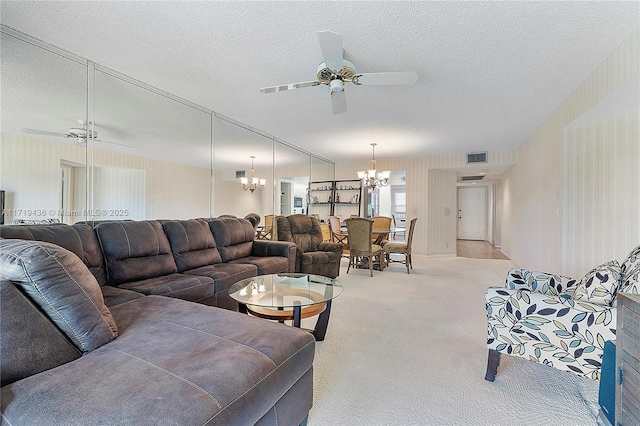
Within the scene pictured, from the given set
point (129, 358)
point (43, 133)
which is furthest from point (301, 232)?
point (129, 358)

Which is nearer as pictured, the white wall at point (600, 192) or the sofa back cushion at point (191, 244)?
the white wall at point (600, 192)

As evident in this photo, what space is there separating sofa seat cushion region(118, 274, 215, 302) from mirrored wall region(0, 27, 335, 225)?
1.11 m

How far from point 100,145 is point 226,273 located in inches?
77.8

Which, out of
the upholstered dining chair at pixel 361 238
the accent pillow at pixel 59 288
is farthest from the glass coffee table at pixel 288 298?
the upholstered dining chair at pixel 361 238

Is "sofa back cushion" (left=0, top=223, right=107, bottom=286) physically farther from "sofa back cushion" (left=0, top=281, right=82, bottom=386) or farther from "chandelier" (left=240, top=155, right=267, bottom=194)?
"chandelier" (left=240, top=155, right=267, bottom=194)

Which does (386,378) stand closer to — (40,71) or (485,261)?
(40,71)

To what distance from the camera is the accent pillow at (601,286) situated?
1553 millimetres

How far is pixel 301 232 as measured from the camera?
15.8ft

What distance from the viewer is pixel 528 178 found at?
5152 millimetres

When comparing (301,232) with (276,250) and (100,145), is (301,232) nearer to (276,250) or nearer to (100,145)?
(276,250)

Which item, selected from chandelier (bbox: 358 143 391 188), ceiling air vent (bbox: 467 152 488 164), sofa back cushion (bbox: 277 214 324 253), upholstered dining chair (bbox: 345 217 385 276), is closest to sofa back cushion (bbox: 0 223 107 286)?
sofa back cushion (bbox: 277 214 324 253)

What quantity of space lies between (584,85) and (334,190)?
5.42 metres

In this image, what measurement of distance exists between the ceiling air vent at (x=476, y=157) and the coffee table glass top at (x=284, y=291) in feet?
17.3

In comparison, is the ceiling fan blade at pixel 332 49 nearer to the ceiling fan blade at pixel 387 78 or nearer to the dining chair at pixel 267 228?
the ceiling fan blade at pixel 387 78
